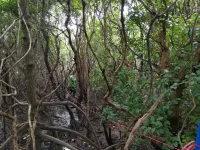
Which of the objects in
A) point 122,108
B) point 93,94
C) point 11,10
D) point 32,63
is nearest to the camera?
point 32,63

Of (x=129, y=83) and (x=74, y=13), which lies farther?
(x=74, y=13)

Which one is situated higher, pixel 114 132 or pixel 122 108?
pixel 122 108

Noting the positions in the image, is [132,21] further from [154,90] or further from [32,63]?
[32,63]

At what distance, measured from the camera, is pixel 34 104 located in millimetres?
2059

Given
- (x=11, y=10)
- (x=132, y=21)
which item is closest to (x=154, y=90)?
(x=132, y=21)

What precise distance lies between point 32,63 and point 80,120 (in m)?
2.74

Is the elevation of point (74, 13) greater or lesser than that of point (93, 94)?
greater

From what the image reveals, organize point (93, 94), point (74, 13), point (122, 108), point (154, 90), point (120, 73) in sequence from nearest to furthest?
point (122, 108) → point (154, 90) → point (120, 73) → point (74, 13) → point (93, 94)

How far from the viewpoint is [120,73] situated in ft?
9.52

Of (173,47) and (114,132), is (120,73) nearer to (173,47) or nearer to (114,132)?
(173,47)

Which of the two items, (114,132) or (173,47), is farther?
(114,132)

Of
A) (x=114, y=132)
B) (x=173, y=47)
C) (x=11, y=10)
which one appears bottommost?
(x=114, y=132)

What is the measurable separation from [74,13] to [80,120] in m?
2.03

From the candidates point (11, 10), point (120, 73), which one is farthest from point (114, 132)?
point (11, 10)
